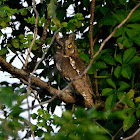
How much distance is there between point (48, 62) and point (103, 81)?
0.64m

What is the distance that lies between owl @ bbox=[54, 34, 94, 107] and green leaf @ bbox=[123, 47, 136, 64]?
0.42 m

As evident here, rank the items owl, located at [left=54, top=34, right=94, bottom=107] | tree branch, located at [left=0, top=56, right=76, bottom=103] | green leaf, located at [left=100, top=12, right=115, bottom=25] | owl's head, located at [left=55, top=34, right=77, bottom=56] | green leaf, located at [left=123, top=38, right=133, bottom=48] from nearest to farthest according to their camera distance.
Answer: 1. tree branch, located at [left=0, top=56, right=76, bottom=103]
2. green leaf, located at [left=123, top=38, right=133, bottom=48]
3. green leaf, located at [left=100, top=12, right=115, bottom=25]
4. owl, located at [left=54, top=34, right=94, bottom=107]
5. owl's head, located at [left=55, top=34, right=77, bottom=56]

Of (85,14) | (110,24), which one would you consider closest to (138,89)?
(110,24)

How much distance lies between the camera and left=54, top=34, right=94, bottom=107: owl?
2654 millimetres

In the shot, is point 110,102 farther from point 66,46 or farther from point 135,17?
point 66,46

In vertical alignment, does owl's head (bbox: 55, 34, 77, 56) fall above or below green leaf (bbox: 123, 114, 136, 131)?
above

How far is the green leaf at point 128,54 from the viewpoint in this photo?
2.33m

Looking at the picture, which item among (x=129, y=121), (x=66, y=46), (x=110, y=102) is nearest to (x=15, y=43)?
(x=66, y=46)

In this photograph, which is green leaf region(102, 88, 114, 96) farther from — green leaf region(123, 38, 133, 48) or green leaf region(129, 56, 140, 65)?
green leaf region(123, 38, 133, 48)

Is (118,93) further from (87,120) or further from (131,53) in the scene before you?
(87,120)

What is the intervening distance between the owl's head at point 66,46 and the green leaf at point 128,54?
727mm

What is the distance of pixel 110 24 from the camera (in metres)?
2.44

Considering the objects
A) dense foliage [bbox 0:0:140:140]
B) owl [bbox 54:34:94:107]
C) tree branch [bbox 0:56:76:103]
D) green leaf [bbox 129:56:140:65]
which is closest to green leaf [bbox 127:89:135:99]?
dense foliage [bbox 0:0:140:140]

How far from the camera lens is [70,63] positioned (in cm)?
299
